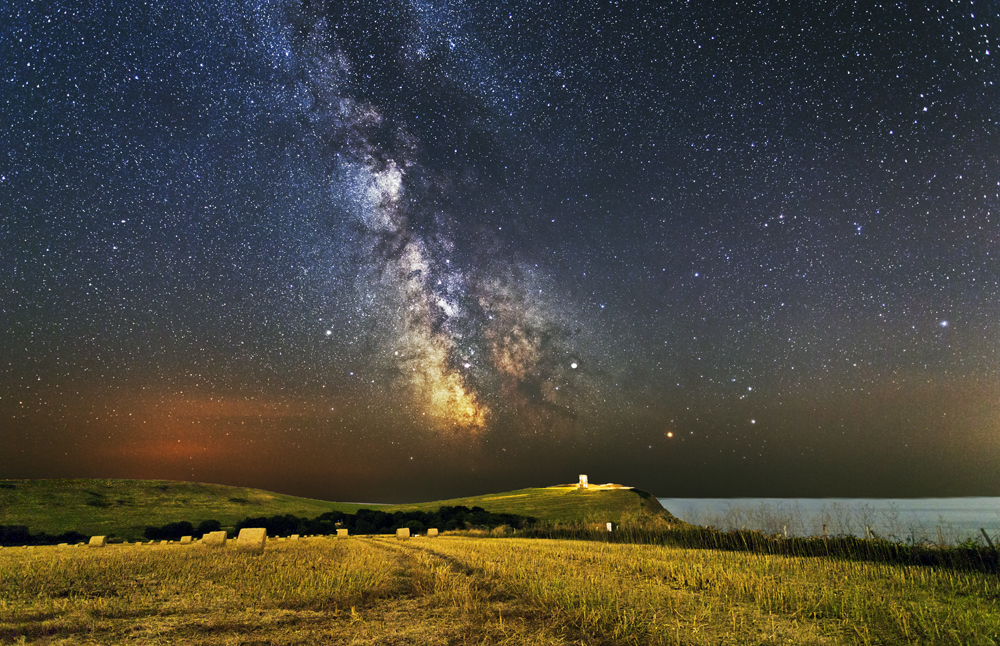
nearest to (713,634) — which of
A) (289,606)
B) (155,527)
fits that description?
(289,606)

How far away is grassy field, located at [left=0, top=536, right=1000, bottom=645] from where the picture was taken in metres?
8.80

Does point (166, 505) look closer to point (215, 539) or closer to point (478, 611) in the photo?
point (215, 539)

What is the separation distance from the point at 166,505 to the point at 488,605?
93.8 meters

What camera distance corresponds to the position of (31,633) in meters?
8.95

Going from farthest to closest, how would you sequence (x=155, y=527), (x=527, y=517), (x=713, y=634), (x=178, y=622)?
1. (x=527, y=517)
2. (x=155, y=527)
3. (x=178, y=622)
4. (x=713, y=634)

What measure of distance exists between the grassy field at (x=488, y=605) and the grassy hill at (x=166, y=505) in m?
54.1

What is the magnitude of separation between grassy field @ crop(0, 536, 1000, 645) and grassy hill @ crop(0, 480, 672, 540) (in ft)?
177

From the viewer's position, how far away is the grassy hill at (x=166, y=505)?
7162 centimetres

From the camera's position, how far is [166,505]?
8406 centimetres

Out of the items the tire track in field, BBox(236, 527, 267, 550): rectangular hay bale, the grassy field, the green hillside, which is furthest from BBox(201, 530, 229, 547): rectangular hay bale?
the green hillside

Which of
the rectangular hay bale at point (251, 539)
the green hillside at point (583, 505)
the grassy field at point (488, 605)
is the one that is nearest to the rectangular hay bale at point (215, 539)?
the rectangular hay bale at point (251, 539)

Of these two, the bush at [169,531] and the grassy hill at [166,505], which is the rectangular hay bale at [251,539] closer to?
the bush at [169,531]

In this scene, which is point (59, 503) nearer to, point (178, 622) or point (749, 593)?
point (178, 622)

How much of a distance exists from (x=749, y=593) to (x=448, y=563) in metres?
10.3
